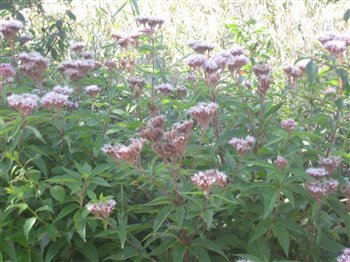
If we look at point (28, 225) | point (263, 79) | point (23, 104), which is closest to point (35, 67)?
point (23, 104)

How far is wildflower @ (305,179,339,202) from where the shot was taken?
207cm

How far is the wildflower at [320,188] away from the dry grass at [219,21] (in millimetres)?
2719

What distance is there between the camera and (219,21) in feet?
19.8

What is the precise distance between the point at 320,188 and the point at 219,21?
13.6 ft

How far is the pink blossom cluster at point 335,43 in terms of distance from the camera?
250cm

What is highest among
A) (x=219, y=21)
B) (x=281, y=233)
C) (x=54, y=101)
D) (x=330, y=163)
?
(x=54, y=101)

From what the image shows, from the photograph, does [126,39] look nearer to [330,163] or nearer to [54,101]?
[54,101]

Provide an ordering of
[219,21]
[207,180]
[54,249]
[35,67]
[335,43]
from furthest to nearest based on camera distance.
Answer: [219,21], [35,67], [335,43], [54,249], [207,180]

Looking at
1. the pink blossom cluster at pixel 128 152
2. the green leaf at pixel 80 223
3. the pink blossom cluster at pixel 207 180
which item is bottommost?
the green leaf at pixel 80 223

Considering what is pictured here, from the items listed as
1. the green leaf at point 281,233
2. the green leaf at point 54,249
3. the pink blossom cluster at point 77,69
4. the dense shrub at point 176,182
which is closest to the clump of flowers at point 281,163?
the dense shrub at point 176,182

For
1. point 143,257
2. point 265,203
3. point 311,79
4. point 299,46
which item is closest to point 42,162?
point 143,257

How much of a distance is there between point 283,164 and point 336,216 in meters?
0.57

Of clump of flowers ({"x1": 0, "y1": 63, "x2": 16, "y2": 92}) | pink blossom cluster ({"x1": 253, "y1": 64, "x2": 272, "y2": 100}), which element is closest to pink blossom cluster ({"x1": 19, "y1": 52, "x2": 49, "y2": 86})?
clump of flowers ({"x1": 0, "y1": 63, "x2": 16, "y2": 92})

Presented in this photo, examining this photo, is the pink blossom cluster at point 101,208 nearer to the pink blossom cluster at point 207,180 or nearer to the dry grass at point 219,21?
the pink blossom cluster at point 207,180
